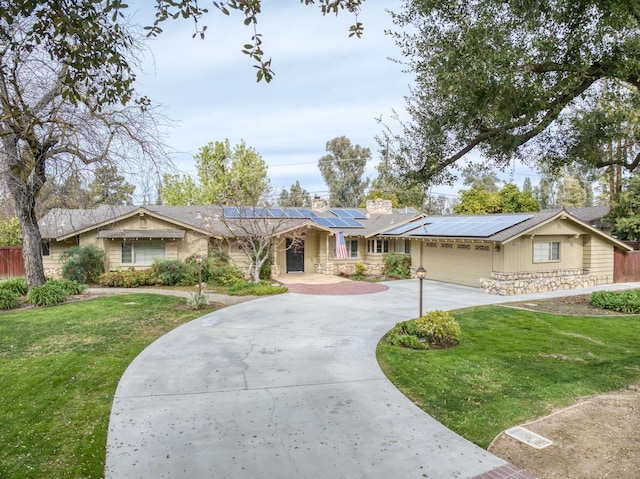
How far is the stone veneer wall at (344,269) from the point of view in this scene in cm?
2328

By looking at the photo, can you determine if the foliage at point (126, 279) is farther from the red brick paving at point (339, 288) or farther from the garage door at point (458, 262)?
the garage door at point (458, 262)

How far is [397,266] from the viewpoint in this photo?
74.1 ft

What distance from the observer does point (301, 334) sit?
33.2 ft

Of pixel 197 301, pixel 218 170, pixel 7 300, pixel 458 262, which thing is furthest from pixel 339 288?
pixel 218 170

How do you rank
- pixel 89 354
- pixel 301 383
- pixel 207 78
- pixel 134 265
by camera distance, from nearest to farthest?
pixel 301 383
pixel 89 354
pixel 207 78
pixel 134 265

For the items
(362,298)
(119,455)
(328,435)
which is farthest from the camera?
(362,298)

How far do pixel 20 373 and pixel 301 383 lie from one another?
4903mm

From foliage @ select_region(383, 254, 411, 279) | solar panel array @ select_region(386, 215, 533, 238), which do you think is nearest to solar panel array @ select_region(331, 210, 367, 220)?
solar panel array @ select_region(386, 215, 533, 238)

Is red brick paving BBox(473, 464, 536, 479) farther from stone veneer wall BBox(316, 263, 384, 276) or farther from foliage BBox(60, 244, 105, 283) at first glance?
stone veneer wall BBox(316, 263, 384, 276)

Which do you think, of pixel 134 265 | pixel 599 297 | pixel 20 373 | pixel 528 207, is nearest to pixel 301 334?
pixel 20 373

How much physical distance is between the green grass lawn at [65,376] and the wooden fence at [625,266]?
19.3 m

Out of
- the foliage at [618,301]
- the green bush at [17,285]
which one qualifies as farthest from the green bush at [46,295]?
the foliage at [618,301]

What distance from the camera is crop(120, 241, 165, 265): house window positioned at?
19.6 m

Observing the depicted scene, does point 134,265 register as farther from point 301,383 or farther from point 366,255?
point 301,383
